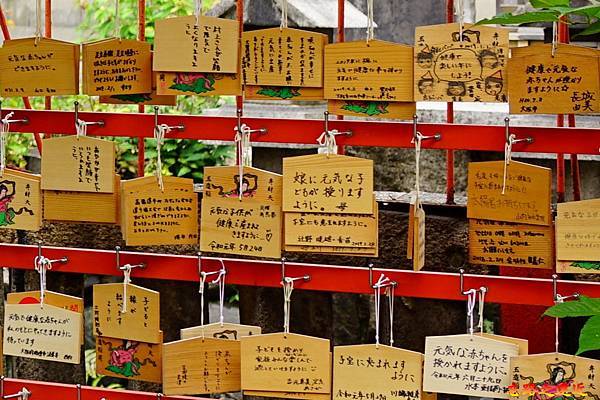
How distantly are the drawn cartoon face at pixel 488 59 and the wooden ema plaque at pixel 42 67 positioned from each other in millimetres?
1002

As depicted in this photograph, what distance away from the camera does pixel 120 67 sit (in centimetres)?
291

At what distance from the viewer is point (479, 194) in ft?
9.06

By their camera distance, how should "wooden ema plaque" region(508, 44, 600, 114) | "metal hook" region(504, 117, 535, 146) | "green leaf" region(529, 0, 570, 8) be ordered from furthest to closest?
"metal hook" region(504, 117, 535, 146) < "wooden ema plaque" region(508, 44, 600, 114) < "green leaf" region(529, 0, 570, 8)

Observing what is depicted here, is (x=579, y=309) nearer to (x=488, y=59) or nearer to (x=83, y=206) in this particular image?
(x=488, y=59)

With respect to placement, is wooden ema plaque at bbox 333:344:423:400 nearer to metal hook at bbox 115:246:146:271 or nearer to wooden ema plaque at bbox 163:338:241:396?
wooden ema plaque at bbox 163:338:241:396

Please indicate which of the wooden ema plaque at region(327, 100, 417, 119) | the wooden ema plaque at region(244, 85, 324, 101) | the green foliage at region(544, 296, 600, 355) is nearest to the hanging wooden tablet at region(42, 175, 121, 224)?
the wooden ema plaque at region(244, 85, 324, 101)

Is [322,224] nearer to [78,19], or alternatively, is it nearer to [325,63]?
[325,63]

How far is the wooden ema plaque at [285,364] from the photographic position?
286 centimetres

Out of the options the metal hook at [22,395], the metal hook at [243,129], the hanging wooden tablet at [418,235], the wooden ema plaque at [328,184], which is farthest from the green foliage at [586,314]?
the metal hook at [22,395]

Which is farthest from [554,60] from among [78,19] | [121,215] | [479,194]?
[78,19]

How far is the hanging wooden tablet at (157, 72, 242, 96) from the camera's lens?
2814 mm

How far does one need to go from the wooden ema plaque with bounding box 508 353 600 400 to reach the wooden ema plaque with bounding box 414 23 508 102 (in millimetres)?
604

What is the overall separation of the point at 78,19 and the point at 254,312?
21.2ft

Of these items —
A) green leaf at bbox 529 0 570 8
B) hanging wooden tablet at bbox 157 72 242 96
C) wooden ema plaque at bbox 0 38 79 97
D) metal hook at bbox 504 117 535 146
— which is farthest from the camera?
wooden ema plaque at bbox 0 38 79 97
